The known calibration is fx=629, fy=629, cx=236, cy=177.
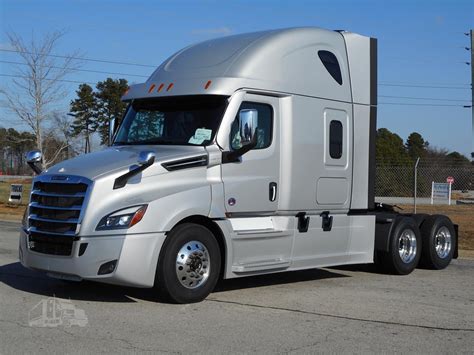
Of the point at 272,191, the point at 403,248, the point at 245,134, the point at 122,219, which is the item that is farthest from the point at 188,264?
the point at 403,248

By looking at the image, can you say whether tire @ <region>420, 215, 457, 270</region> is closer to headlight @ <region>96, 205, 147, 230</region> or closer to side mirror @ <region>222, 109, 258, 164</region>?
side mirror @ <region>222, 109, 258, 164</region>

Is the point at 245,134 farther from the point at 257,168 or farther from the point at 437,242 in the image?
the point at 437,242

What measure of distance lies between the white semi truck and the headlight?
11mm

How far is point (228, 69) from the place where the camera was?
8.05m

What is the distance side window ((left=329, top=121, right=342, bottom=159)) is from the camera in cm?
907

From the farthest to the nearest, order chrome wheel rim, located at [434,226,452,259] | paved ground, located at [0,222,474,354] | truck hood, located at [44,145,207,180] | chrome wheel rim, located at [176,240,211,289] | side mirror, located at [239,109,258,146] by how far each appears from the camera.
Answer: chrome wheel rim, located at [434,226,452,259]
side mirror, located at [239,109,258,146]
chrome wheel rim, located at [176,240,211,289]
truck hood, located at [44,145,207,180]
paved ground, located at [0,222,474,354]

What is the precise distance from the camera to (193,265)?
24.1 feet

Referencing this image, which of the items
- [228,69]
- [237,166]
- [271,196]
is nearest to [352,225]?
[271,196]

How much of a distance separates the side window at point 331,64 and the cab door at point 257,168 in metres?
1.28

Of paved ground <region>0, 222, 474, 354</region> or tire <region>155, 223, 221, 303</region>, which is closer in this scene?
paved ground <region>0, 222, 474, 354</region>

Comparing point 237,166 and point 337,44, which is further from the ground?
point 337,44

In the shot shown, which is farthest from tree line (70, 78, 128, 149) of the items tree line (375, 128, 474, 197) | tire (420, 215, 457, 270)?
tire (420, 215, 457, 270)

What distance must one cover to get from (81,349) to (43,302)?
6.75 ft

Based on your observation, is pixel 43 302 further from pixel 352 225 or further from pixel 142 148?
pixel 352 225
